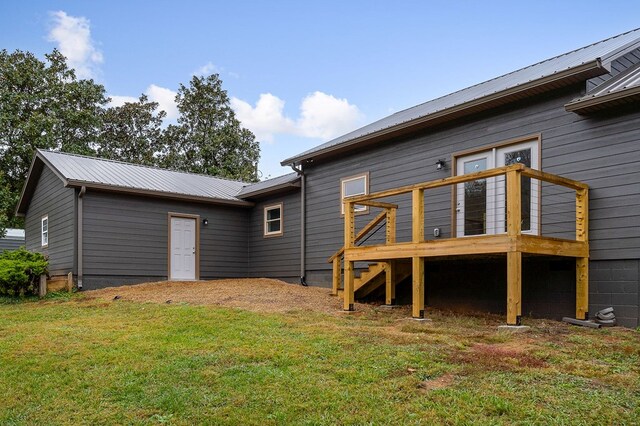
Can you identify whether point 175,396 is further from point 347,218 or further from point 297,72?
point 297,72

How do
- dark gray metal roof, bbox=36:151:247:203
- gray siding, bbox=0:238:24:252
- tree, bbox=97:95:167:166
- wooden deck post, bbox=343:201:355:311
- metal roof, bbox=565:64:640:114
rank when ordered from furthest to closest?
tree, bbox=97:95:167:166 < gray siding, bbox=0:238:24:252 < dark gray metal roof, bbox=36:151:247:203 < wooden deck post, bbox=343:201:355:311 < metal roof, bbox=565:64:640:114

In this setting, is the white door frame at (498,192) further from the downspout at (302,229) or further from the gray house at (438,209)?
the downspout at (302,229)

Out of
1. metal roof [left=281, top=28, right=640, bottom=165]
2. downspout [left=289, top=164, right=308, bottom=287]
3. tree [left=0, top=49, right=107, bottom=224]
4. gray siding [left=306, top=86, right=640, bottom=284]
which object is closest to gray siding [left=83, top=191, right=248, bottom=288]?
downspout [left=289, top=164, right=308, bottom=287]

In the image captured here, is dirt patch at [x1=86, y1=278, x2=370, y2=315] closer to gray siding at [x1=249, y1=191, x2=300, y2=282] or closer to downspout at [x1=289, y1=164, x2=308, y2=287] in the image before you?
downspout at [x1=289, y1=164, x2=308, y2=287]

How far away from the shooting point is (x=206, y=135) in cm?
2716

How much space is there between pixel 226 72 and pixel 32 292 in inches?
724

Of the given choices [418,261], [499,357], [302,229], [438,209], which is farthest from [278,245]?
[499,357]

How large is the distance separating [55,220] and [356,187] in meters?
8.10

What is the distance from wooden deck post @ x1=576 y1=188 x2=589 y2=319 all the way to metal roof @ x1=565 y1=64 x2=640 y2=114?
3.68 ft

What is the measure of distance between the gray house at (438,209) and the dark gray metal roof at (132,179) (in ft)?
0.25

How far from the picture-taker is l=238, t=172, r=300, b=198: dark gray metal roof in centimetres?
1273

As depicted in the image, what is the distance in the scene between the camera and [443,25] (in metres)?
12.9

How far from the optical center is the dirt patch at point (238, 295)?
27.5 feet

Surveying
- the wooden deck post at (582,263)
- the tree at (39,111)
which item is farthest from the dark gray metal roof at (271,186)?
the tree at (39,111)
